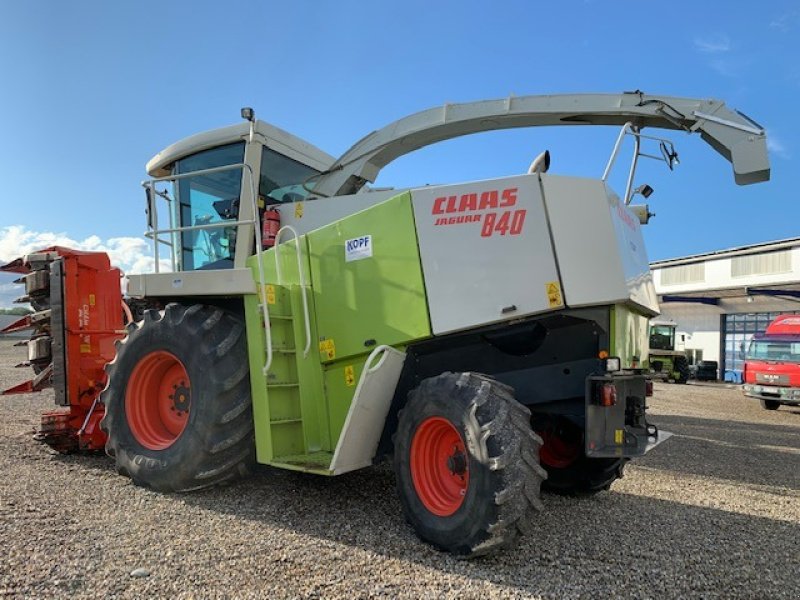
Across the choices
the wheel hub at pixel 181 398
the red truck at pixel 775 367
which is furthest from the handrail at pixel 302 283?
the red truck at pixel 775 367

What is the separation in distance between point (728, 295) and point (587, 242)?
99.1 ft

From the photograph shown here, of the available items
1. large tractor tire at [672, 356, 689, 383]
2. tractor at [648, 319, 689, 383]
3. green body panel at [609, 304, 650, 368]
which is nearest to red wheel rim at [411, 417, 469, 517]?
green body panel at [609, 304, 650, 368]

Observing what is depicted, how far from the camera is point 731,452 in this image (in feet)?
27.2

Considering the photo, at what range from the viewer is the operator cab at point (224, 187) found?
5562 millimetres

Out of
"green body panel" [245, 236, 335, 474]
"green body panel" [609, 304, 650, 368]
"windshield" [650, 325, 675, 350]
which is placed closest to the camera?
"green body panel" [609, 304, 650, 368]

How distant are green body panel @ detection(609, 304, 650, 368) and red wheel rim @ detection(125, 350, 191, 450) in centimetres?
342

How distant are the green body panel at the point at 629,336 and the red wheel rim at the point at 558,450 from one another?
0.93m

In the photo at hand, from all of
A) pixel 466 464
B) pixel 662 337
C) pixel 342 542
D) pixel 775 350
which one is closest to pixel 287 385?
pixel 342 542

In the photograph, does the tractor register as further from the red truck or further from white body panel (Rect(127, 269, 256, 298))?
white body panel (Rect(127, 269, 256, 298))

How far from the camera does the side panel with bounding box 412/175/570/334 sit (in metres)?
3.70

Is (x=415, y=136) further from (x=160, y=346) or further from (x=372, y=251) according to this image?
(x=160, y=346)

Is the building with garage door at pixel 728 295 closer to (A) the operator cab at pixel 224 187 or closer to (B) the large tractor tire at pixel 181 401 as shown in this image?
(A) the operator cab at pixel 224 187

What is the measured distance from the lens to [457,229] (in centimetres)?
395

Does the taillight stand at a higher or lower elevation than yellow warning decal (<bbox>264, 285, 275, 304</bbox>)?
lower
